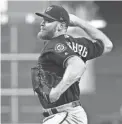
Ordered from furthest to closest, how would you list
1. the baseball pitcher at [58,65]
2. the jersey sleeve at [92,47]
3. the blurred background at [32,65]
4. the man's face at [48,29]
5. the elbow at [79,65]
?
the blurred background at [32,65] → the jersey sleeve at [92,47] → the man's face at [48,29] → the baseball pitcher at [58,65] → the elbow at [79,65]

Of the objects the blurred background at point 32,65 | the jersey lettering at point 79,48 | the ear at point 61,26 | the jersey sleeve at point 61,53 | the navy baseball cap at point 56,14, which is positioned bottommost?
the jersey sleeve at point 61,53

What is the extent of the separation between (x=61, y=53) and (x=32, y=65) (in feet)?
22.6

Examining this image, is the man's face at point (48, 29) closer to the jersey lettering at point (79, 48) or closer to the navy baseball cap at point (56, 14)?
the navy baseball cap at point (56, 14)

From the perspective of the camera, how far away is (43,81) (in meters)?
3.89

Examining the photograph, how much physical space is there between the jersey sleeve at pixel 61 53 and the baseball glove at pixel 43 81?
0.13 m

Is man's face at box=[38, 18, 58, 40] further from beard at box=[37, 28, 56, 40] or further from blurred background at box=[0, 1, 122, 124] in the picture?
blurred background at box=[0, 1, 122, 124]

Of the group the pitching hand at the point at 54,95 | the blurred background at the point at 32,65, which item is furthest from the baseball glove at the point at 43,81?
the blurred background at the point at 32,65

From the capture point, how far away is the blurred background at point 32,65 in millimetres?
10664

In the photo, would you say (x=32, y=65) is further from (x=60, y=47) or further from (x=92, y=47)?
(x=60, y=47)

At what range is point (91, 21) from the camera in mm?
10609

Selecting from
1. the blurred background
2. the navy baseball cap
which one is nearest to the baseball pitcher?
the navy baseball cap

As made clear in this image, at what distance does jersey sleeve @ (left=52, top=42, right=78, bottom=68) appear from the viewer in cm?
374

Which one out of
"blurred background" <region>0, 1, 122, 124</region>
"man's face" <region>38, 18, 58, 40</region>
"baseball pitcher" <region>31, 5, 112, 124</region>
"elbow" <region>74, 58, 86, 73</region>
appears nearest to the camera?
"elbow" <region>74, 58, 86, 73</region>

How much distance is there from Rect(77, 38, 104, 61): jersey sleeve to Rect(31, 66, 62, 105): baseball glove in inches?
12.0
